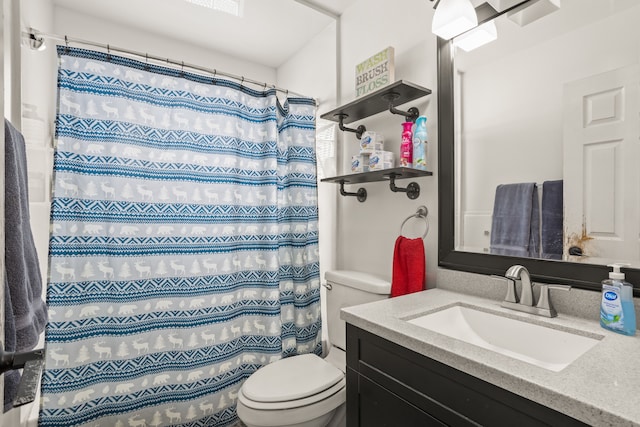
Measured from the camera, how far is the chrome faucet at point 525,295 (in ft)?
3.37

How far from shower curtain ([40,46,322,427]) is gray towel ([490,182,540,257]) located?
1103mm

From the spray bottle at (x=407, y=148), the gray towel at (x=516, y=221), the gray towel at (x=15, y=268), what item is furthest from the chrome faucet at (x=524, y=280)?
the gray towel at (x=15, y=268)

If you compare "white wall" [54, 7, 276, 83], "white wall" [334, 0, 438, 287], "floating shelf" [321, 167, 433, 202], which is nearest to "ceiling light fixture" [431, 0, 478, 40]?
"white wall" [334, 0, 438, 287]

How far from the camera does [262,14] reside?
6.63 ft

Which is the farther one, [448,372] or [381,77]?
[381,77]

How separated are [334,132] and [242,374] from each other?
1.59 m

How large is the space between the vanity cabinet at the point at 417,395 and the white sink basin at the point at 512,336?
18 centimetres

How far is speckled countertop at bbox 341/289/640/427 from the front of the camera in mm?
562

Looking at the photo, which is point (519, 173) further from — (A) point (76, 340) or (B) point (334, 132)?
(A) point (76, 340)

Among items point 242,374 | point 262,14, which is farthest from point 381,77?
point 242,374

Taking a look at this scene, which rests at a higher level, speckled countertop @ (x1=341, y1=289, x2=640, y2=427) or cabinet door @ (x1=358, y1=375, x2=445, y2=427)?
speckled countertop @ (x1=341, y1=289, x2=640, y2=427)

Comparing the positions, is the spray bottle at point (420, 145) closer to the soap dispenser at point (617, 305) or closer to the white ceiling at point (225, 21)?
the soap dispenser at point (617, 305)

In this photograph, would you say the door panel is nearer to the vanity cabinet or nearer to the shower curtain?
the vanity cabinet

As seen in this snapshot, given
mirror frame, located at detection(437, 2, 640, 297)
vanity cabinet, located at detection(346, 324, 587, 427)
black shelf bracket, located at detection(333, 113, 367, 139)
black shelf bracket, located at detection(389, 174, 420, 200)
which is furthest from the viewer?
black shelf bracket, located at detection(333, 113, 367, 139)
